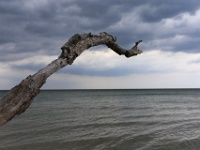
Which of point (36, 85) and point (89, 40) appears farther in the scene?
point (89, 40)

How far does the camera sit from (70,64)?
15.9ft

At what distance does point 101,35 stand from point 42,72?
150 centimetres

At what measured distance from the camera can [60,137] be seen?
726 inches

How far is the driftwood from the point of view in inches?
156

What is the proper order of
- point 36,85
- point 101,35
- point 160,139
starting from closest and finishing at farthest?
1. point 36,85
2. point 101,35
3. point 160,139

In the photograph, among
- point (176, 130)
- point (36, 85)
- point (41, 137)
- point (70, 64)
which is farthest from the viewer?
point (176, 130)

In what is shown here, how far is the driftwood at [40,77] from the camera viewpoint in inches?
156

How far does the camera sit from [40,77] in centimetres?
437

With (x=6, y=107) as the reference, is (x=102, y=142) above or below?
below

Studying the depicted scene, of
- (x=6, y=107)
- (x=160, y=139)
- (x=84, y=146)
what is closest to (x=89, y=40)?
(x=6, y=107)

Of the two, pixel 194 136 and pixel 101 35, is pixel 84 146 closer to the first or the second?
pixel 194 136

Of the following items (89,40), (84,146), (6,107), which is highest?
(89,40)

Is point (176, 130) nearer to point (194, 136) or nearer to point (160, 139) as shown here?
point (194, 136)

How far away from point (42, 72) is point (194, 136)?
51.9ft
